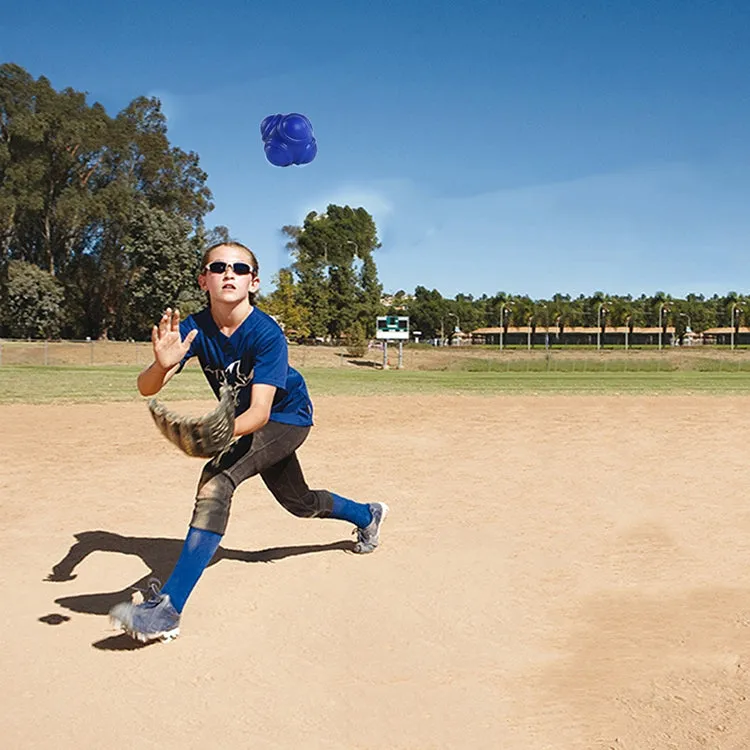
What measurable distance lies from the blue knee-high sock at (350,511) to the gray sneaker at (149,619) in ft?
4.98

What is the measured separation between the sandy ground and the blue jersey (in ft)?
4.12

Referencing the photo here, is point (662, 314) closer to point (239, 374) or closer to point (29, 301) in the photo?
point (29, 301)

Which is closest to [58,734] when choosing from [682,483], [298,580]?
[298,580]

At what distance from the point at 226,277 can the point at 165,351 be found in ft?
1.60

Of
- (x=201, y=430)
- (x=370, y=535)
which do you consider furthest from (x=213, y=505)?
(x=370, y=535)

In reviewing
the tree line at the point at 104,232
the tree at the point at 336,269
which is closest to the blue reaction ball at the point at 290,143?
the tree line at the point at 104,232

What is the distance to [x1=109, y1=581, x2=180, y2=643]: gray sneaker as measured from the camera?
3936 mm

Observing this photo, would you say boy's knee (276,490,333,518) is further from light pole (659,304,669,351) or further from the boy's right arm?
light pole (659,304,669,351)

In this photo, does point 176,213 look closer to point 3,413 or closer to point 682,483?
point 3,413

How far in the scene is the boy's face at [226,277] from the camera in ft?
14.0

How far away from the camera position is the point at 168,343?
4195 millimetres

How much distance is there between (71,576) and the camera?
5332 mm

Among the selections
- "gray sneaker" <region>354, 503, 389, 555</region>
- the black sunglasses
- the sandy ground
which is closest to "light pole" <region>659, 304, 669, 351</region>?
the sandy ground

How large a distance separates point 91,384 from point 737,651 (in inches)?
1059
